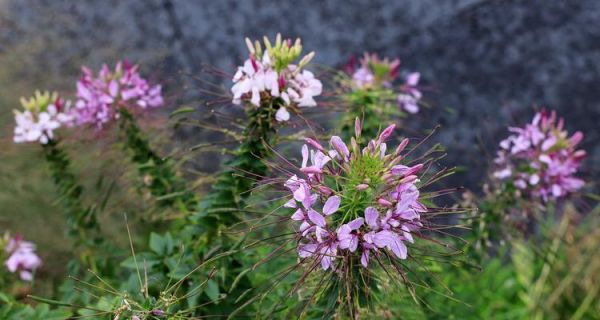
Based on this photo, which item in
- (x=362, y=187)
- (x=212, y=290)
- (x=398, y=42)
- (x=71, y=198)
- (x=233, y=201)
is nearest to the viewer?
(x=362, y=187)

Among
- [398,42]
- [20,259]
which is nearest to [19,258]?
[20,259]

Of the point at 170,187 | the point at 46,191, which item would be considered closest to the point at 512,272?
the point at 170,187

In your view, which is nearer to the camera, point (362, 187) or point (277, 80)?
point (362, 187)

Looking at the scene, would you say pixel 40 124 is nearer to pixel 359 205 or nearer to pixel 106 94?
pixel 106 94

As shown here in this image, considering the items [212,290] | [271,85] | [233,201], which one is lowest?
[212,290]

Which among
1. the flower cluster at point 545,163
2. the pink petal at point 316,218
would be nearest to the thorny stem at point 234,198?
the pink petal at point 316,218

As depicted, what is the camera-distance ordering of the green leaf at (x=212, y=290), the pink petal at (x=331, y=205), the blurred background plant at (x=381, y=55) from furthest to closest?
the blurred background plant at (x=381, y=55), the green leaf at (x=212, y=290), the pink petal at (x=331, y=205)

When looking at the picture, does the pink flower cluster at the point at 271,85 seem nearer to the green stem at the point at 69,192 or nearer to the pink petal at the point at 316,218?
the pink petal at the point at 316,218
